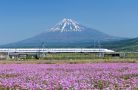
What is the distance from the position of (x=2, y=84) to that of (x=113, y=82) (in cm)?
311

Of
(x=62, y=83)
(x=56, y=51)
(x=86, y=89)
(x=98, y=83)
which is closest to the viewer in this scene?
(x=86, y=89)

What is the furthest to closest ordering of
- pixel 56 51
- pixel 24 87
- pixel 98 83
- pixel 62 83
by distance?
pixel 56 51
pixel 98 83
pixel 62 83
pixel 24 87

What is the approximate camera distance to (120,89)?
1028 centimetres

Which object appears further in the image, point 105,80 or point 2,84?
point 105,80

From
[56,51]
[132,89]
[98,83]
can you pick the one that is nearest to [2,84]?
[98,83]

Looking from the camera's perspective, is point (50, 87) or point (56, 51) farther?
point (56, 51)

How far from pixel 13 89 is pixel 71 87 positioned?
4.86 ft

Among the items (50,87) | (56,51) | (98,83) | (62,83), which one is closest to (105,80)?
(98,83)

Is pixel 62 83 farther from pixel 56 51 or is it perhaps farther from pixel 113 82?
pixel 56 51

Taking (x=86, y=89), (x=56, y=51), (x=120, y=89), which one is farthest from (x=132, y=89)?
(x=56, y=51)

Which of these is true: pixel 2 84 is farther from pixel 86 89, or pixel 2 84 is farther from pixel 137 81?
pixel 137 81

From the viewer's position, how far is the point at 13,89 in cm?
1076

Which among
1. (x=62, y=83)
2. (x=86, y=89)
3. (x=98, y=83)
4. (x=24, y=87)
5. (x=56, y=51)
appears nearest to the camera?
(x=86, y=89)

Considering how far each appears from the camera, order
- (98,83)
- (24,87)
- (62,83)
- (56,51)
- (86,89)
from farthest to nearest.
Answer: (56,51)
(98,83)
(62,83)
(24,87)
(86,89)
